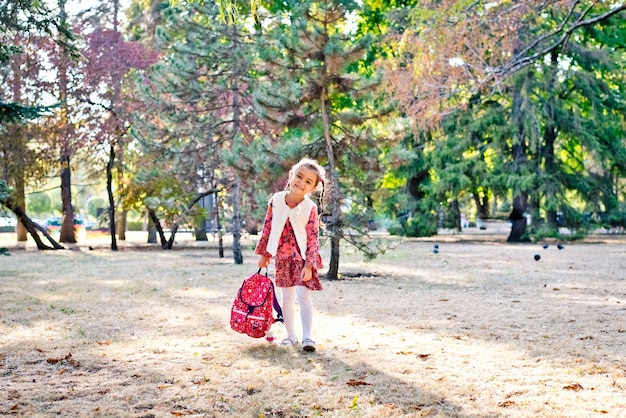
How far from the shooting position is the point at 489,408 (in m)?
3.84

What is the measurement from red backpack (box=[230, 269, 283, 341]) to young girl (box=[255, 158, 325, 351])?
127mm

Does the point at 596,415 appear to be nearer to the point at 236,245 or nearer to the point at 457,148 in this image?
the point at 236,245

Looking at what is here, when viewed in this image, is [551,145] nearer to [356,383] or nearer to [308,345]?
[308,345]

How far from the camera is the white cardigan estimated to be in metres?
5.63

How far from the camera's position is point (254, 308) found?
18.5 ft

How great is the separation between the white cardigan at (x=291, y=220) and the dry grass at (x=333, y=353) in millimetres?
826

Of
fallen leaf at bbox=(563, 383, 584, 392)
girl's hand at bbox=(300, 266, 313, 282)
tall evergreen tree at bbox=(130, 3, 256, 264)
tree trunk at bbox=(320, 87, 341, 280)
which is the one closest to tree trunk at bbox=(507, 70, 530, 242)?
tall evergreen tree at bbox=(130, 3, 256, 264)

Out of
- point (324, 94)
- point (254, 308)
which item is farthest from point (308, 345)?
point (324, 94)

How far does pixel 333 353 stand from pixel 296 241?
91 centimetres

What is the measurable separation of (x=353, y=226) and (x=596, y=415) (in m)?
8.06

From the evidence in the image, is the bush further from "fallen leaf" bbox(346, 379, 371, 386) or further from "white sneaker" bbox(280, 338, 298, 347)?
"fallen leaf" bbox(346, 379, 371, 386)

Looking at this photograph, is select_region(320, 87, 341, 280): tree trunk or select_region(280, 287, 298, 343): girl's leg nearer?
select_region(280, 287, 298, 343): girl's leg

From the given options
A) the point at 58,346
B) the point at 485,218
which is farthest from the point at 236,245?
the point at 485,218

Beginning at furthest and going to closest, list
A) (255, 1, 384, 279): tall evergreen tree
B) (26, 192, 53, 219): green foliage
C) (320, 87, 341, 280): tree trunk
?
(26, 192, 53, 219): green foliage < (320, 87, 341, 280): tree trunk < (255, 1, 384, 279): tall evergreen tree
